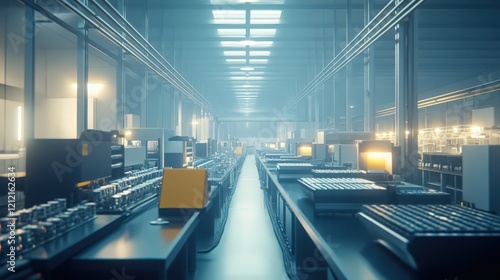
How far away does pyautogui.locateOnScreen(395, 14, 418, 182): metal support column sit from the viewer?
3369 millimetres

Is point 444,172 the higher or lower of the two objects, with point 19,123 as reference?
lower

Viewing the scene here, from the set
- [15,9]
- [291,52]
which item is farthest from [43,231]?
[291,52]

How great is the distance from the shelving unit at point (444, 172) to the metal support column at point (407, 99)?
118 inches

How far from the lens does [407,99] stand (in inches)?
136

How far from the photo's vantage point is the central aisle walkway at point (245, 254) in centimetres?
334

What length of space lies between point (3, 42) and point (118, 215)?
5630 millimetres

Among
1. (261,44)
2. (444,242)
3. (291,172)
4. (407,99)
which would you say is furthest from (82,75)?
(261,44)

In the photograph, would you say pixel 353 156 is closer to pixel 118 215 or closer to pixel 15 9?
pixel 118 215

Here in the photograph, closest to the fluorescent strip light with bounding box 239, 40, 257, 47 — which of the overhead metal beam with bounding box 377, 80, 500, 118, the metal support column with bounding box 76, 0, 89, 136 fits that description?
the overhead metal beam with bounding box 377, 80, 500, 118

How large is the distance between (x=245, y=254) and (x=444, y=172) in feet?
16.4

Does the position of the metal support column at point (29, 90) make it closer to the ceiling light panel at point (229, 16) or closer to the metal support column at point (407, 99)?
the metal support column at point (407, 99)

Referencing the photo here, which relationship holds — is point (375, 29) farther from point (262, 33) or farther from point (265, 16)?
point (262, 33)

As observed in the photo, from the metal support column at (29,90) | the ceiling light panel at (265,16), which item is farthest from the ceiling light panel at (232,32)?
the metal support column at (29,90)

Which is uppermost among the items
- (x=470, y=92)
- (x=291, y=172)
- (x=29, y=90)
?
(x=470, y=92)
